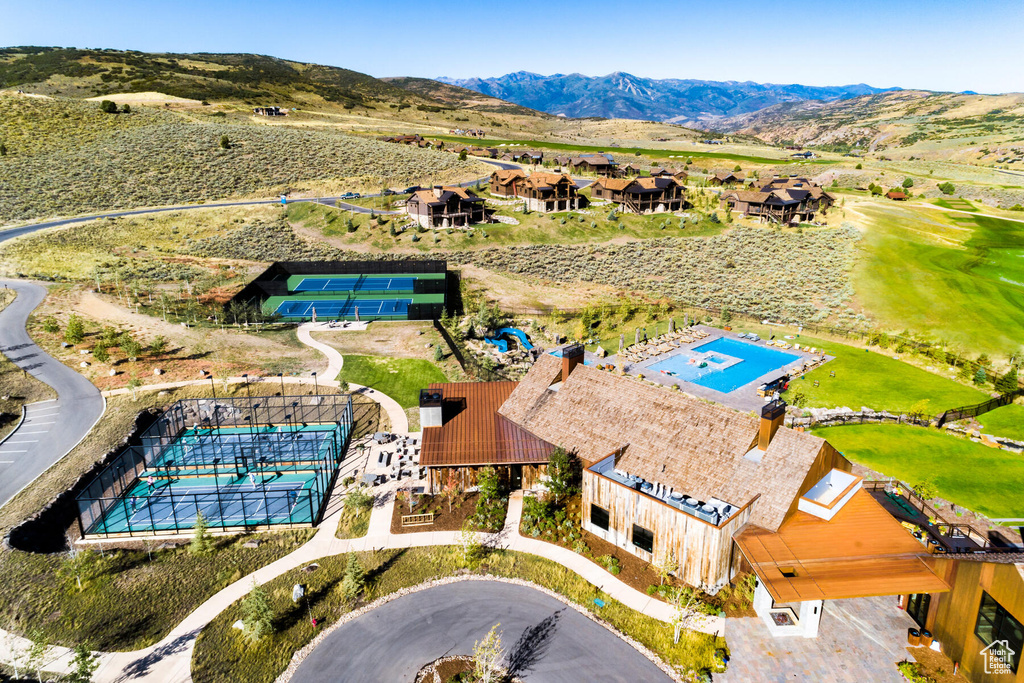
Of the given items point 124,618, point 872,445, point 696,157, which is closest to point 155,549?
point 124,618

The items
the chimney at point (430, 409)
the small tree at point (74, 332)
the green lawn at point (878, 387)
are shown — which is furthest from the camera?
the small tree at point (74, 332)

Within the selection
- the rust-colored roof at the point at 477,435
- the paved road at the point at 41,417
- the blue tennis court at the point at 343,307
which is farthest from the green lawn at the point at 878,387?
the paved road at the point at 41,417

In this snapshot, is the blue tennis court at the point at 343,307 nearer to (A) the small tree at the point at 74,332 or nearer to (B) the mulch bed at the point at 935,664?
(A) the small tree at the point at 74,332

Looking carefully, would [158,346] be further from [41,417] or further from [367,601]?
[367,601]

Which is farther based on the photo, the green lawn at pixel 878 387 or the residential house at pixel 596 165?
the residential house at pixel 596 165

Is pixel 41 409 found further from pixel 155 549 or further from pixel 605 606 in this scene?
pixel 605 606

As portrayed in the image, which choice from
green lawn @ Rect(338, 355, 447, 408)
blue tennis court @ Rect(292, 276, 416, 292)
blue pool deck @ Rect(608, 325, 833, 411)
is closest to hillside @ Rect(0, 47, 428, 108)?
blue tennis court @ Rect(292, 276, 416, 292)
